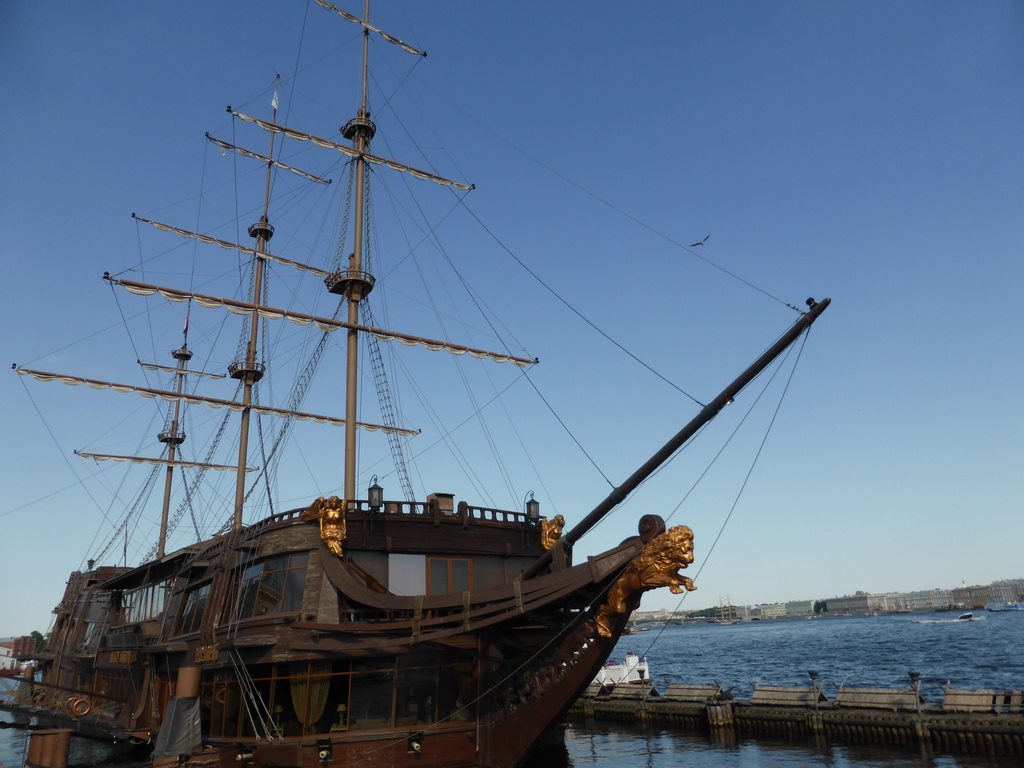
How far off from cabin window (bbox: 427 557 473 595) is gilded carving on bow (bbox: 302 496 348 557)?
2381 millimetres

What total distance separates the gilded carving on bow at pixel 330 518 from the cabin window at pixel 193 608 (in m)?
5.03

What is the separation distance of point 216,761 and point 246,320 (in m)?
28.6

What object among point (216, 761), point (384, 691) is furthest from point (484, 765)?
point (216, 761)

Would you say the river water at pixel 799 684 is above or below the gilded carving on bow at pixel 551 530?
below

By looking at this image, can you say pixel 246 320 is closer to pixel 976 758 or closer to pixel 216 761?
pixel 216 761

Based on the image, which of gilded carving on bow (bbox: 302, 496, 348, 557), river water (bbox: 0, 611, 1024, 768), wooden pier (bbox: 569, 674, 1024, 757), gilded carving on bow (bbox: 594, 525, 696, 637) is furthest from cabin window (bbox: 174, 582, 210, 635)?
wooden pier (bbox: 569, 674, 1024, 757)

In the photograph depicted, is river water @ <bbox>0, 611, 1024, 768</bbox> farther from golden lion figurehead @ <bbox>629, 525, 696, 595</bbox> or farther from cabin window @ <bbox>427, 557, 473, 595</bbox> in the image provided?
cabin window @ <bbox>427, 557, 473, 595</bbox>

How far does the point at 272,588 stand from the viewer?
16688 millimetres

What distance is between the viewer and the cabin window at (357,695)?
587 inches

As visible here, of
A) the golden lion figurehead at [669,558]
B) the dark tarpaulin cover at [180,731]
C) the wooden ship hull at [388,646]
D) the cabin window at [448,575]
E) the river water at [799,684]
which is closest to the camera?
the golden lion figurehead at [669,558]

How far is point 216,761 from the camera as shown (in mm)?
15227

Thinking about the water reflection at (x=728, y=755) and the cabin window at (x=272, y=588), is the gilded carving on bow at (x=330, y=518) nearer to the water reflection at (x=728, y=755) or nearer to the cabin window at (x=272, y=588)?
the cabin window at (x=272, y=588)

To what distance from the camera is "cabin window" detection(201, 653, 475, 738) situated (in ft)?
48.9

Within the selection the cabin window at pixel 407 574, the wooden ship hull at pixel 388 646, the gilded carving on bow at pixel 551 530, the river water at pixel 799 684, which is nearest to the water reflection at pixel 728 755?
the river water at pixel 799 684
